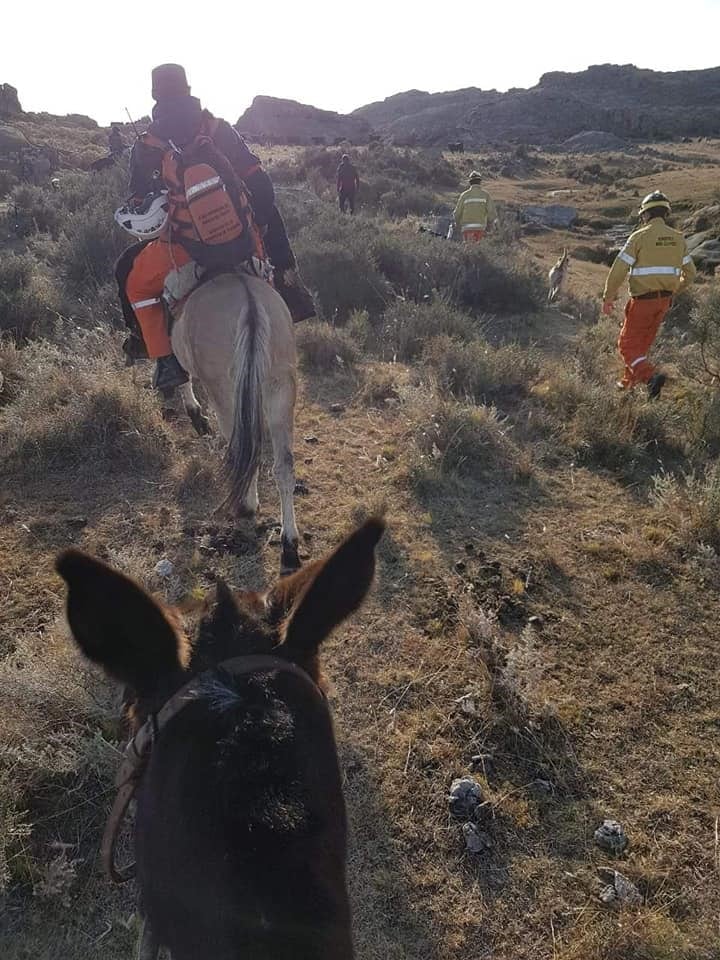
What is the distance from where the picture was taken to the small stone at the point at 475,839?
2.44 m

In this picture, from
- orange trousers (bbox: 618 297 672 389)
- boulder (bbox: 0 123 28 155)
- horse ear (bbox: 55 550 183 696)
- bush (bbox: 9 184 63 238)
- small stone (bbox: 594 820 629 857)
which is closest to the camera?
horse ear (bbox: 55 550 183 696)

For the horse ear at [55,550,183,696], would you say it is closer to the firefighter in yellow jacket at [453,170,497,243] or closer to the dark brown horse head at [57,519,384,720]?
the dark brown horse head at [57,519,384,720]

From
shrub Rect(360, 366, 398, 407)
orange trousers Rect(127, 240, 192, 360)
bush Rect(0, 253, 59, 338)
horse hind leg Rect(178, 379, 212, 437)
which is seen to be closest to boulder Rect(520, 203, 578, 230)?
shrub Rect(360, 366, 398, 407)

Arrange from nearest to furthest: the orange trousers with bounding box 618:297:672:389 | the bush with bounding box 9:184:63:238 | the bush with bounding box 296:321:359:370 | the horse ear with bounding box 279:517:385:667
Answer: the horse ear with bounding box 279:517:385:667
the orange trousers with bounding box 618:297:672:389
the bush with bounding box 296:321:359:370
the bush with bounding box 9:184:63:238

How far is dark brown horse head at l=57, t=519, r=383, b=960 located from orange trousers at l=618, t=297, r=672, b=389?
6195 mm

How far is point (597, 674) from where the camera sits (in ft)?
10.6

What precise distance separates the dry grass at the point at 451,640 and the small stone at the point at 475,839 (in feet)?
0.10

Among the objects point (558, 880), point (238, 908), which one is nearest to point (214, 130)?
point (238, 908)

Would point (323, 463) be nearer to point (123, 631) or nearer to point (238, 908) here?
point (123, 631)

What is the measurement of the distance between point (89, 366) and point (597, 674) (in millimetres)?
5193

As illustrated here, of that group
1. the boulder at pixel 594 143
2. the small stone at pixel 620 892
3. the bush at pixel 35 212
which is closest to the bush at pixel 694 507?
the small stone at pixel 620 892

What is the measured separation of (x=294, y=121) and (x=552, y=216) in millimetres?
63018

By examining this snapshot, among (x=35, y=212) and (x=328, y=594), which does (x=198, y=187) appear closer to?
(x=328, y=594)

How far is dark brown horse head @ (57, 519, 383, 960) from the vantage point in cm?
101
